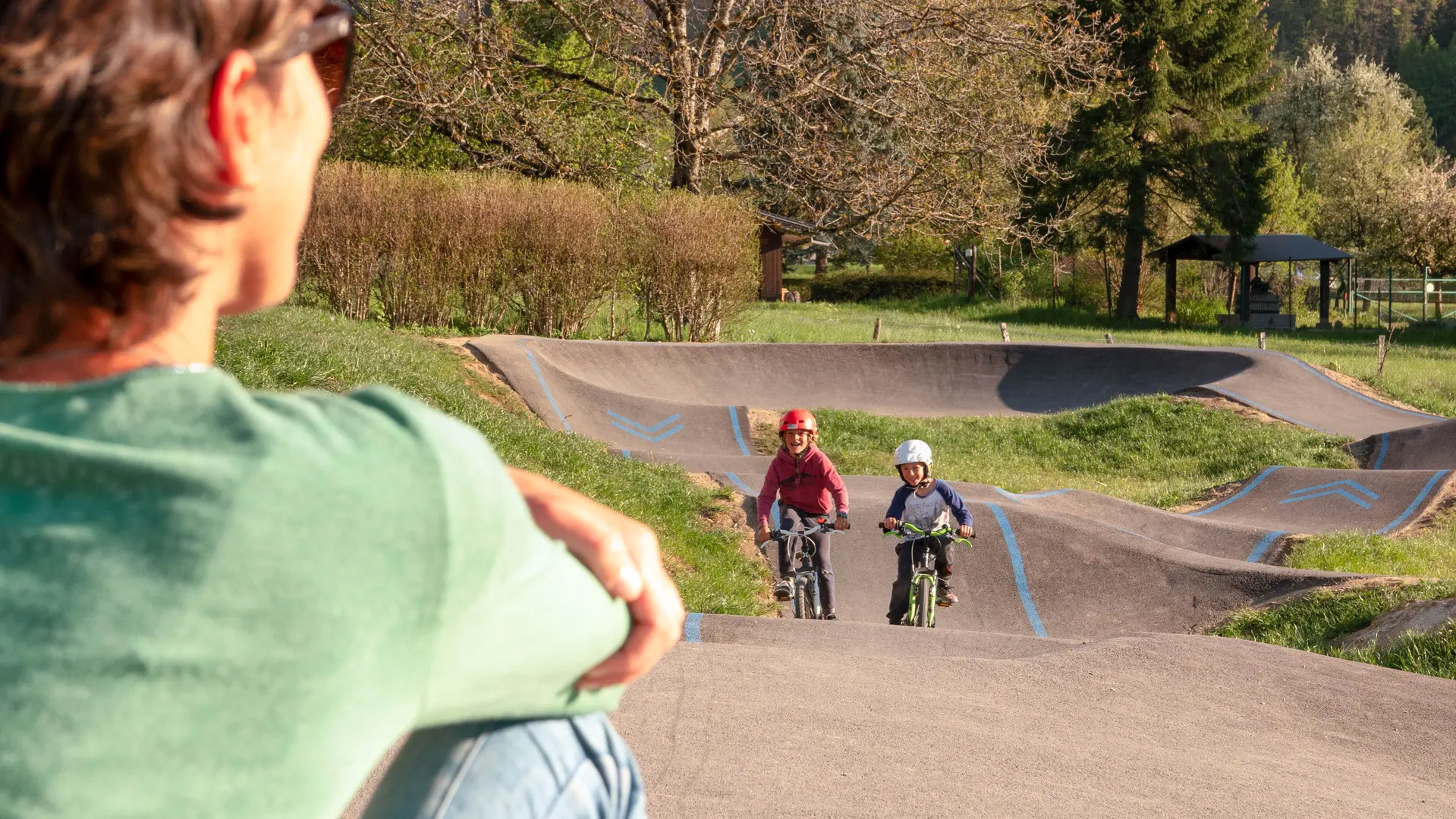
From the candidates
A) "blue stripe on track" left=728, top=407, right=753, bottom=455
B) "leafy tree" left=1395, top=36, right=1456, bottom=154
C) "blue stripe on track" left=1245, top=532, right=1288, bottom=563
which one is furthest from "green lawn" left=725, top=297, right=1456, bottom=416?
"leafy tree" left=1395, top=36, right=1456, bottom=154

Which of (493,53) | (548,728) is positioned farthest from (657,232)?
(548,728)

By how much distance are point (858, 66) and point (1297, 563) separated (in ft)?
50.9

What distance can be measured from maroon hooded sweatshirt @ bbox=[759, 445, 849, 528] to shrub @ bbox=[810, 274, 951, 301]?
45732 millimetres

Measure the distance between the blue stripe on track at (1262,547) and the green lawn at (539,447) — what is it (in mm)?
5110

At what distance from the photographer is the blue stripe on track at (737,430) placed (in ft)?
59.7

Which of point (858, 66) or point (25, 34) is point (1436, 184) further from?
point (25, 34)

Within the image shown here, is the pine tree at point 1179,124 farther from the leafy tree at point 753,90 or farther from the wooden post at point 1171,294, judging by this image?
the leafy tree at point 753,90

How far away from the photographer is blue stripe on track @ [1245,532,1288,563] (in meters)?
12.5

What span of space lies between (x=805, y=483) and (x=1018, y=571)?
3.58m

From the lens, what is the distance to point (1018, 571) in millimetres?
11742

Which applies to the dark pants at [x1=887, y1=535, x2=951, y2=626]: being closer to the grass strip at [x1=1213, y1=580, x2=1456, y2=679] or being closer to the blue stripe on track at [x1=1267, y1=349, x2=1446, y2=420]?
the grass strip at [x1=1213, y1=580, x2=1456, y2=679]

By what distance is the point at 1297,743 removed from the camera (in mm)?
5566

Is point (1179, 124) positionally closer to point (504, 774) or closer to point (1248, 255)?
point (1248, 255)

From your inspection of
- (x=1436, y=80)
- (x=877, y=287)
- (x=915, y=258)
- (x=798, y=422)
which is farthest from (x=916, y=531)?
(x=1436, y=80)
